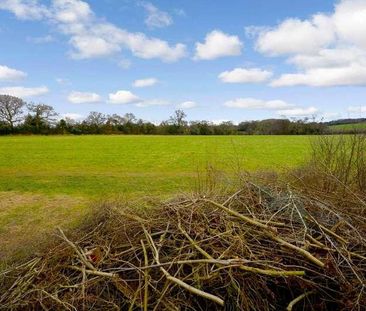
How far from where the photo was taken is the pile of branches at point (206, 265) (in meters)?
3.80

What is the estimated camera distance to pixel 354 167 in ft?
23.7

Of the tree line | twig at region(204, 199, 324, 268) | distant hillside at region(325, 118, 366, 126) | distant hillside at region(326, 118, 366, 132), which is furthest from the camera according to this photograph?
the tree line

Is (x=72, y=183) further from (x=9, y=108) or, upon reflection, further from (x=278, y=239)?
(x=9, y=108)

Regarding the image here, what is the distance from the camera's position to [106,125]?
79.5 m

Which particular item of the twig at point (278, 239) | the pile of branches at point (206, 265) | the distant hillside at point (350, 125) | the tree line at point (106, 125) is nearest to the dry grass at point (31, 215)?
the pile of branches at point (206, 265)

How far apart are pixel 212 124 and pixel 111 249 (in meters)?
77.2

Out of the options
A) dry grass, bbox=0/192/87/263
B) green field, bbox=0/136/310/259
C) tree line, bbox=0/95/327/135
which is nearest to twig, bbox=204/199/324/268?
green field, bbox=0/136/310/259

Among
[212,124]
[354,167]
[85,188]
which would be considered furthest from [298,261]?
[212,124]

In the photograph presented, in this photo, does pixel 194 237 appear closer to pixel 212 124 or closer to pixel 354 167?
pixel 354 167

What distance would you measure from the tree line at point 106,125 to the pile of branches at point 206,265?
68511mm

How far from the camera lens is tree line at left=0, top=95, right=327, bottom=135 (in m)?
74.1

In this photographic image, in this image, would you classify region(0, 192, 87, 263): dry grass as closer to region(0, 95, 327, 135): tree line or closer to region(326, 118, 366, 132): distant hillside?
region(326, 118, 366, 132): distant hillside

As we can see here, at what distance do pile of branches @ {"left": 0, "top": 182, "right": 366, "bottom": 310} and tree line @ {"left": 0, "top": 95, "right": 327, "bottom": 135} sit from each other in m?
68.5

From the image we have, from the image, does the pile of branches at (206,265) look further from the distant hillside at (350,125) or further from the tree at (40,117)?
the tree at (40,117)
